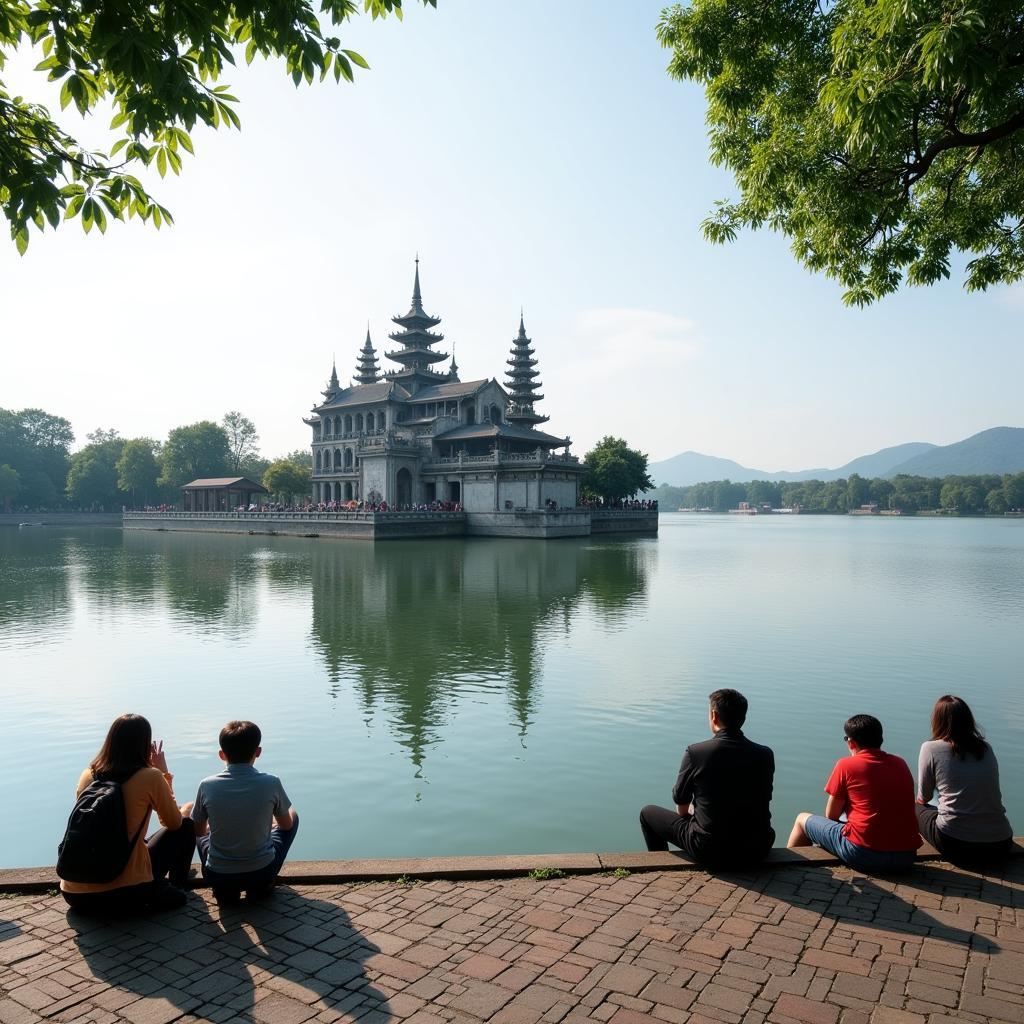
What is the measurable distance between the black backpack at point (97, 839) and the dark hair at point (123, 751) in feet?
0.26

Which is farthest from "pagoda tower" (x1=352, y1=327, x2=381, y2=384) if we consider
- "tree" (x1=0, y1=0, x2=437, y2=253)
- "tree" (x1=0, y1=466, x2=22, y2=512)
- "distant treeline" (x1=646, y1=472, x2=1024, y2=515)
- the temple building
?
"distant treeline" (x1=646, y1=472, x2=1024, y2=515)

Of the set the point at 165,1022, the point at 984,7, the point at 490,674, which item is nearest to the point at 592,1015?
the point at 165,1022

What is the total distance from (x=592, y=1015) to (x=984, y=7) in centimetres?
748

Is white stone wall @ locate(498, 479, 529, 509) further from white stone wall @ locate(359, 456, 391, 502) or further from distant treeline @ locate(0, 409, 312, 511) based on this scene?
distant treeline @ locate(0, 409, 312, 511)

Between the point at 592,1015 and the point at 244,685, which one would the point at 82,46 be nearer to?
the point at 592,1015

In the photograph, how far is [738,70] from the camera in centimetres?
987

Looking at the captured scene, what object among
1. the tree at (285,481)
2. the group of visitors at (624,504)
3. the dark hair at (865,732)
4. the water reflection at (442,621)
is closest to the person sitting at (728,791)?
the dark hair at (865,732)

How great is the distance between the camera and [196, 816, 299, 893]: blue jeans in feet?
15.1

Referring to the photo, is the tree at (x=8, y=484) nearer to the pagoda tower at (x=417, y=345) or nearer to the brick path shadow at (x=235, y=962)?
the pagoda tower at (x=417, y=345)

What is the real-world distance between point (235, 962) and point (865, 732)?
4.08 meters

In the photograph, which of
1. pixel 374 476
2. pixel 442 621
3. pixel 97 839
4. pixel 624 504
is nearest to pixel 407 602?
pixel 442 621

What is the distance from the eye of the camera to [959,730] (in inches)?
199

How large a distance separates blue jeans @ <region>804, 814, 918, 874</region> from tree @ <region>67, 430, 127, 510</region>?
342 feet

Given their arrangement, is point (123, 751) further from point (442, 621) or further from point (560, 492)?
point (560, 492)
